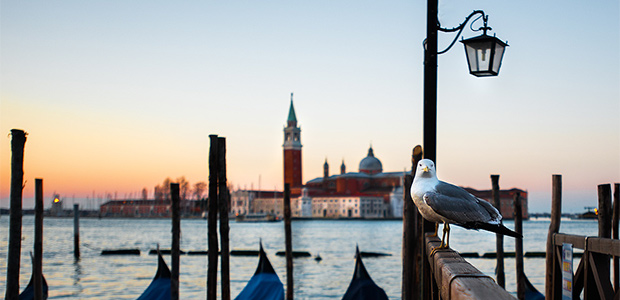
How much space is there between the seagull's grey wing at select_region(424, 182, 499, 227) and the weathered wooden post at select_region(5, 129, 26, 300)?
3.28 meters

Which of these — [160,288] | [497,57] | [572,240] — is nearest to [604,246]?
[572,240]

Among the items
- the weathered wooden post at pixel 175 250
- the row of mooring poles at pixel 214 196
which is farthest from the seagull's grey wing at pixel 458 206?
the weathered wooden post at pixel 175 250

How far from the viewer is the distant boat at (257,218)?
67688 millimetres

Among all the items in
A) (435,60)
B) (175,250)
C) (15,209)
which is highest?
(435,60)

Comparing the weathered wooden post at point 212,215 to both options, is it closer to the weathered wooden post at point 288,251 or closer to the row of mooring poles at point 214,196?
the row of mooring poles at point 214,196

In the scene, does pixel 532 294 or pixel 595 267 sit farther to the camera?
pixel 532 294

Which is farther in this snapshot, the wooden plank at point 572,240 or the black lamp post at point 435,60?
the black lamp post at point 435,60

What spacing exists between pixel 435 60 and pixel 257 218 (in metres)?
68.9

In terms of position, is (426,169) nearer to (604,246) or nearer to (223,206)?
(604,246)

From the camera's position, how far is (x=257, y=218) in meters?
71.2

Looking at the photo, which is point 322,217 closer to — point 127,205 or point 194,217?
point 194,217

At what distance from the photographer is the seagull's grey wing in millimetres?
2250

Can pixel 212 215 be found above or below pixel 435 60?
below

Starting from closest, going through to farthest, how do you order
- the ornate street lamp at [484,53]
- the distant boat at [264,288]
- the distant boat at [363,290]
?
the ornate street lamp at [484,53]
the distant boat at [363,290]
the distant boat at [264,288]
